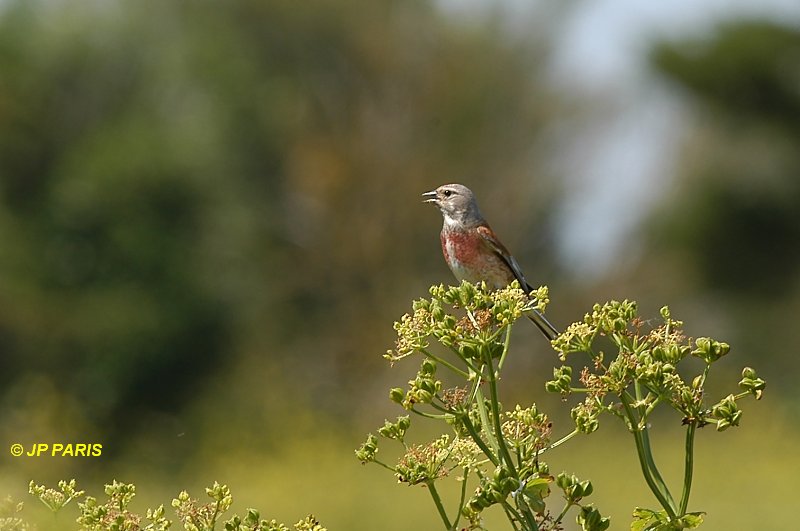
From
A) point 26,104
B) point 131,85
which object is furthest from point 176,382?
point 131,85

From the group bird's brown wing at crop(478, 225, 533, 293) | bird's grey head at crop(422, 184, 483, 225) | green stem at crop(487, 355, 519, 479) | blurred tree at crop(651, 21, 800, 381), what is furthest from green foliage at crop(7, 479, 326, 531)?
blurred tree at crop(651, 21, 800, 381)

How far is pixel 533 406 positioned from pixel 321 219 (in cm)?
2794

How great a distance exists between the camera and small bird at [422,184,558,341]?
5879 mm

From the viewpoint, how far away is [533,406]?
2531 mm

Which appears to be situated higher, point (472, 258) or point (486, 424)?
point (472, 258)

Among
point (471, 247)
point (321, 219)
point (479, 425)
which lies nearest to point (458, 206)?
point (471, 247)

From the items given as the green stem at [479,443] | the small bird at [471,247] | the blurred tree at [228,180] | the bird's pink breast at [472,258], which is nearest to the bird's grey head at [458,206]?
the small bird at [471,247]

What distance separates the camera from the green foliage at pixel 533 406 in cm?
244

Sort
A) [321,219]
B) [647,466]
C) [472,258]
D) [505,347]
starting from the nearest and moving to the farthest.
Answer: [647,466], [505,347], [472,258], [321,219]

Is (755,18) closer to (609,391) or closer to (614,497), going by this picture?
(614,497)

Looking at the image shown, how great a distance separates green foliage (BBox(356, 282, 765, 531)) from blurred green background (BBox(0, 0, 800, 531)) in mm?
11647

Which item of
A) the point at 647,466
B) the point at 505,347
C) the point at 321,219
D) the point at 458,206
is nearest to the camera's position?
the point at 647,466

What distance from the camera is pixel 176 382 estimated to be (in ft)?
70.3

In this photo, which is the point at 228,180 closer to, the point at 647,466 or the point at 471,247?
the point at 471,247
